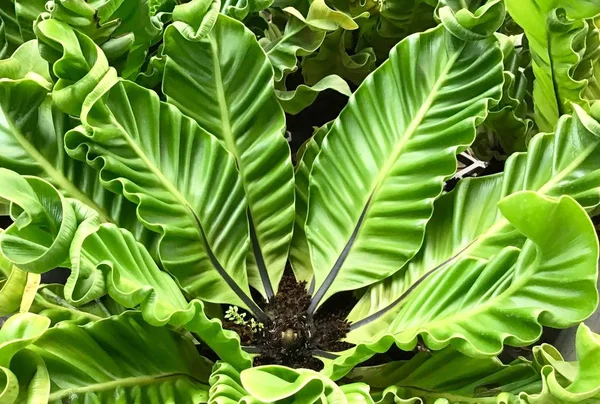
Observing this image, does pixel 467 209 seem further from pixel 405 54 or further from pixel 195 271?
pixel 195 271

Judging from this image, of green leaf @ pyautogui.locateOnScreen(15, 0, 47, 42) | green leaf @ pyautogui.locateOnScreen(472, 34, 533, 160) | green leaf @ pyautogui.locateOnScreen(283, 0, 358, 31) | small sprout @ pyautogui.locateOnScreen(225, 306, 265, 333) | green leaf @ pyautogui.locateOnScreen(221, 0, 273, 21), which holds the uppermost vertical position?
green leaf @ pyautogui.locateOnScreen(15, 0, 47, 42)

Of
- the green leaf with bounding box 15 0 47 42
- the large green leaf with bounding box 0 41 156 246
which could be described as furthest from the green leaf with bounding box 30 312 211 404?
the green leaf with bounding box 15 0 47 42

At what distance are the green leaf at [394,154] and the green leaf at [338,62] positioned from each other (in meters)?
0.24

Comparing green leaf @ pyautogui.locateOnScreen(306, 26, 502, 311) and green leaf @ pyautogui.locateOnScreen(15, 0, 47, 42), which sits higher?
green leaf @ pyautogui.locateOnScreen(15, 0, 47, 42)

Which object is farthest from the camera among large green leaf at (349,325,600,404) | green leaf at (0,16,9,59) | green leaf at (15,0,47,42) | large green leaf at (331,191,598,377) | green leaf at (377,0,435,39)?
green leaf at (377,0,435,39)

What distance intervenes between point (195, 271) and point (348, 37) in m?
0.49

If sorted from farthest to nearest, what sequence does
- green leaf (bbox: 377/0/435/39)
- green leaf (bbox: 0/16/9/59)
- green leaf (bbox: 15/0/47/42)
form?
green leaf (bbox: 377/0/435/39)
green leaf (bbox: 0/16/9/59)
green leaf (bbox: 15/0/47/42)

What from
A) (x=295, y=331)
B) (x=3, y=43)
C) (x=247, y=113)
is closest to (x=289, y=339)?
(x=295, y=331)

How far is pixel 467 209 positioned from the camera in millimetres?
568

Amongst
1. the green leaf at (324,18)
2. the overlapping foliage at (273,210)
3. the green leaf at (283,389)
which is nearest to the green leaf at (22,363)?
the overlapping foliage at (273,210)

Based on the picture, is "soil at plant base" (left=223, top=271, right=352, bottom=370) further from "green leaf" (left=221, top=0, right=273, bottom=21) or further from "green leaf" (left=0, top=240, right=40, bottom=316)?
"green leaf" (left=221, top=0, right=273, bottom=21)

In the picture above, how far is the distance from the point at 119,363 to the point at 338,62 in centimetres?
56

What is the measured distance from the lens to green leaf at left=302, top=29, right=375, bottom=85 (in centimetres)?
82

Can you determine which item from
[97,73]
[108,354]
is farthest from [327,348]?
[97,73]
